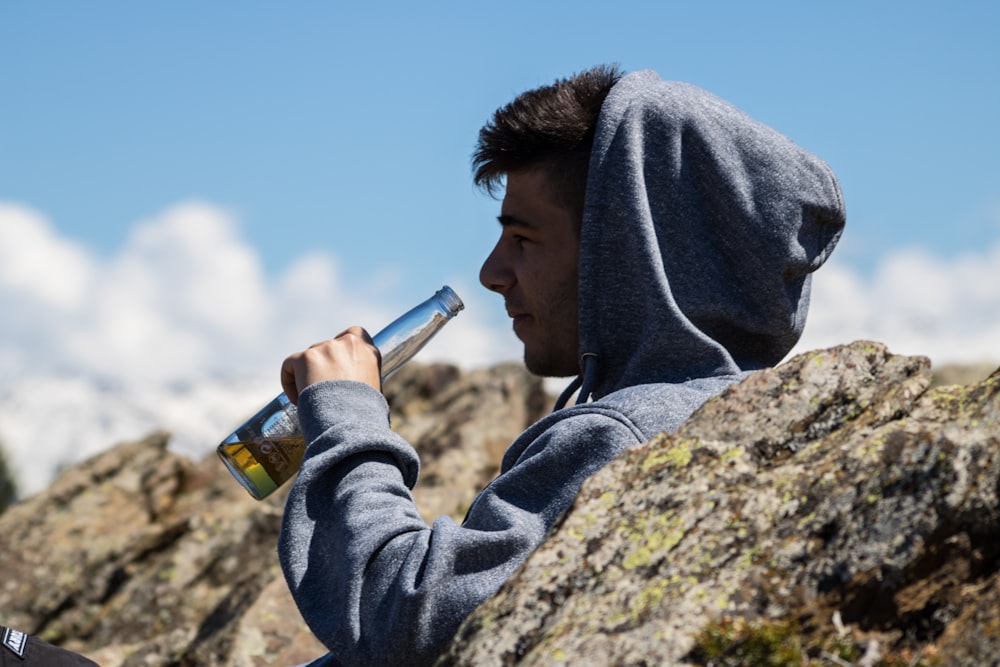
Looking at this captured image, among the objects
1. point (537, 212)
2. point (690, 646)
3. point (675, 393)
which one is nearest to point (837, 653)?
point (690, 646)

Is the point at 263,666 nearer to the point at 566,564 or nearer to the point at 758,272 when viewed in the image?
the point at 758,272

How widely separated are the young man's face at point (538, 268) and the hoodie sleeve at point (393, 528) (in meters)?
0.73

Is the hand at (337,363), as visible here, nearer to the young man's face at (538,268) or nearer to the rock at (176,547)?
the young man's face at (538,268)

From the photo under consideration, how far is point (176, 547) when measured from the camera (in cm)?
1112

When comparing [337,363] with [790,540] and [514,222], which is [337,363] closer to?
[514,222]

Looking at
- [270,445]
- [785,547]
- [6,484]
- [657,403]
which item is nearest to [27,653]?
[270,445]

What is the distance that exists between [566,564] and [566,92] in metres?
2.28

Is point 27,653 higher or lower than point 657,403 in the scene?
higher

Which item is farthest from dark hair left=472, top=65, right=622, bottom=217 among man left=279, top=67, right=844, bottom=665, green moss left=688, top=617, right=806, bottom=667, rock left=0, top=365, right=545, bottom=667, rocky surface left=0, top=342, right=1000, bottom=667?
rock left=0, top=365, right=545, bottom=667

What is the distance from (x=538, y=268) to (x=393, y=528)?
1375 millimetres

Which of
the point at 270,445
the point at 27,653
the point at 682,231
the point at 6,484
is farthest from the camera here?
the point at 6,484

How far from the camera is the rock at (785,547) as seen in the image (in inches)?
99.3

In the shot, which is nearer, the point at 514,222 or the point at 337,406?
the point at 337,406

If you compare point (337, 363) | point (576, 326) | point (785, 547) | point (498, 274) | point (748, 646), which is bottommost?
point (748, 646)
